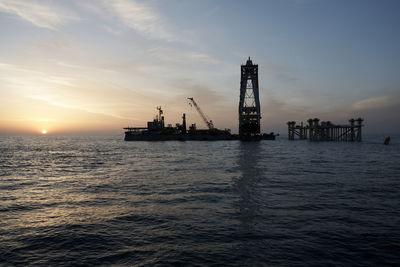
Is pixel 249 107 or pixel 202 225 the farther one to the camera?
pixel 249 107

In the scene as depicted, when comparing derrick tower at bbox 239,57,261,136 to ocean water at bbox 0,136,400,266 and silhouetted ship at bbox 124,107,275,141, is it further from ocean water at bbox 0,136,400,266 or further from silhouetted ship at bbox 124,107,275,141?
ocean water at bbox 0,136,400,266

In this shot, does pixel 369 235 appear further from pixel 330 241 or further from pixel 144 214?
pixel 144 214

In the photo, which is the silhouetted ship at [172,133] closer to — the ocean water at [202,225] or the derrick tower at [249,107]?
the derrick tower at [249,107]

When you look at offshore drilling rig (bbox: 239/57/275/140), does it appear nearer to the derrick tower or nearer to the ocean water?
the derrick tower

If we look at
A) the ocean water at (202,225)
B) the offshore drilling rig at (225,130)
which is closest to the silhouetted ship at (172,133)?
the offshore drilling rig at (225,130)

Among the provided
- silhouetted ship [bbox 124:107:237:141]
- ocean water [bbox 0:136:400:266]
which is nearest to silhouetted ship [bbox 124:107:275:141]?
silhouetted ship [bbox 124:107:237:141]

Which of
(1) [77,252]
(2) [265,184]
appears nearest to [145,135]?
(2) [265,184]

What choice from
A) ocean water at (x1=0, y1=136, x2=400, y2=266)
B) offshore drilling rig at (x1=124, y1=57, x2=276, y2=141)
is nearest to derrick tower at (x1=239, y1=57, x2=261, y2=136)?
offshore drilling rig at (x1=124, y1=57, x2=276, y2=141)

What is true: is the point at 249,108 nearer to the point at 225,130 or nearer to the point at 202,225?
the point at 225,130

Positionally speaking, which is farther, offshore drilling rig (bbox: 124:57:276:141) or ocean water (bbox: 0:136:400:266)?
offshore drilling rig (bbox: 124:57:276:141)

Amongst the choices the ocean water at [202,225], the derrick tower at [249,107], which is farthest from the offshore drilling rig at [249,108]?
the ocean water at [202,225]

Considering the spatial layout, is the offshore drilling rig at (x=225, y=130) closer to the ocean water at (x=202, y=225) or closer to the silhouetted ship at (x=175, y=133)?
the silhouetted ship at (x=175, y=133)

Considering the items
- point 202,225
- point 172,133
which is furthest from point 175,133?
point 202,225

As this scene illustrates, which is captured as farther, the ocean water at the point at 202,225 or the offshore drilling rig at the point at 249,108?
the offshore drilling rig at the point at 249,108
